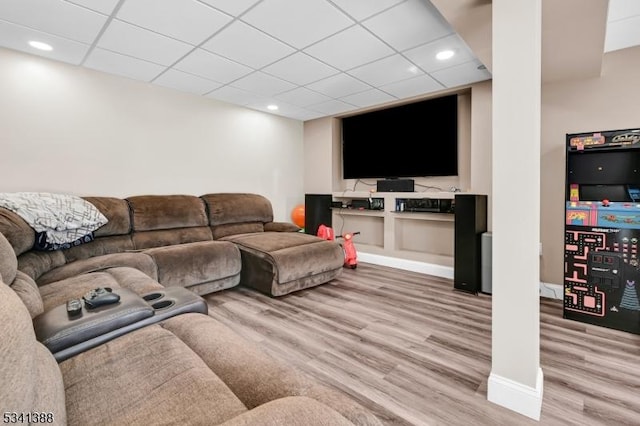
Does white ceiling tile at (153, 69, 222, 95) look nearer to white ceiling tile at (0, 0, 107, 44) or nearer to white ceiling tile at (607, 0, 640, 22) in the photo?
white ceiling tile at (0, 0, 107, 44)

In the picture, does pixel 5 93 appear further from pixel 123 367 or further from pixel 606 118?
pixel 606 118

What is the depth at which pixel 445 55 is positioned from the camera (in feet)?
9.19

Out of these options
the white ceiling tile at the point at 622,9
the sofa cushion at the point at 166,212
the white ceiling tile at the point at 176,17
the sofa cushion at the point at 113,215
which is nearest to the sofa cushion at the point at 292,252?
the sofa cushion at the point at 166,212

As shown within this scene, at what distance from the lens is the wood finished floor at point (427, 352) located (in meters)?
1.53

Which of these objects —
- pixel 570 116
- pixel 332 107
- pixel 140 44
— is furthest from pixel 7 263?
pixel 570 116

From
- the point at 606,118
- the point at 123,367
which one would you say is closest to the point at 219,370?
the point at 123,367

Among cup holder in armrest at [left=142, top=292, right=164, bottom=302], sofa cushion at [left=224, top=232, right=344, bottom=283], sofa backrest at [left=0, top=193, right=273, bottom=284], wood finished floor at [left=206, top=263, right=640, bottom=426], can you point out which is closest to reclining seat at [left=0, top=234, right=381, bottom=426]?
cup holder in armrest at [left=142, top=292, right=164, bottom=302]

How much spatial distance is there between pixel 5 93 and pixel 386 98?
400 cm

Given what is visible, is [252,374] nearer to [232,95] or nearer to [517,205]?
[517,205]

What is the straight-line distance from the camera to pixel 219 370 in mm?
1005

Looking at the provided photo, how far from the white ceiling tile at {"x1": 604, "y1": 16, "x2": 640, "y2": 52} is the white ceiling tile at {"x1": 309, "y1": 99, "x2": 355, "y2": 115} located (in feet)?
8.97

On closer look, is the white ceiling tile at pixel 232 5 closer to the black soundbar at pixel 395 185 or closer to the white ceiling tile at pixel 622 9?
the white ceiling tile at pixel 622 9

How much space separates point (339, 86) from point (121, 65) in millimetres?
2291

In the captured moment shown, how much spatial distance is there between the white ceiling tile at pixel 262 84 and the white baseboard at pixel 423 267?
2625 mm
